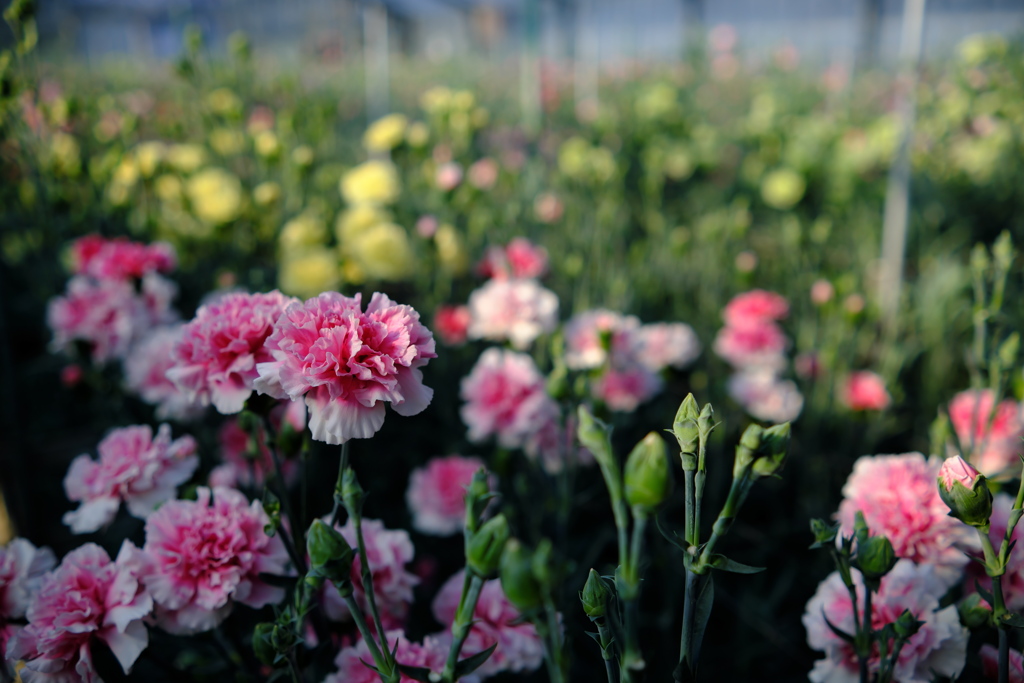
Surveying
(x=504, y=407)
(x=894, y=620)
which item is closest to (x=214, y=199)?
(x=504, y=407)

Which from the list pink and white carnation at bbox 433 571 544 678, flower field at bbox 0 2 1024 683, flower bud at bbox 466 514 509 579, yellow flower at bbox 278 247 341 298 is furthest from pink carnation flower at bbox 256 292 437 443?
yellow flower at bbox 278 247 341 298

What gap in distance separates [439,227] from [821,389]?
97 cm

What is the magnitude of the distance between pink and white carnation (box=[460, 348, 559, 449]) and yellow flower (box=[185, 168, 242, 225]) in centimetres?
92

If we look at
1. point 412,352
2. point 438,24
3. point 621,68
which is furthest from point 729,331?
point 438,24

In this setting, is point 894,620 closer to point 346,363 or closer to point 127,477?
point 346,363

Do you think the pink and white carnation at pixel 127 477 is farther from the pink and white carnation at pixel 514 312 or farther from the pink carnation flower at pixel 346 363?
the pink and white carnation at pixel 514 312

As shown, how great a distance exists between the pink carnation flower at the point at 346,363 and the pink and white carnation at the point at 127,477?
0.26 m

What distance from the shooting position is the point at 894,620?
58 centimetres

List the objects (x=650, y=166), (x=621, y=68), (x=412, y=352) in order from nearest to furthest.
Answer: (x=412, y=352)
(x=650, y=166)
(x=621, y=68)

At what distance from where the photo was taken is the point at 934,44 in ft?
13.3

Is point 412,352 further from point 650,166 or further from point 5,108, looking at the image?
point 650,166

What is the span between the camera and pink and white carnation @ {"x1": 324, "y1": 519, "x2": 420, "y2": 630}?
2.02 feet

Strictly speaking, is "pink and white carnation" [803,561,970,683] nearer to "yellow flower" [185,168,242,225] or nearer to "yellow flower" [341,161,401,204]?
"yellow flower" [341,161,401,204]

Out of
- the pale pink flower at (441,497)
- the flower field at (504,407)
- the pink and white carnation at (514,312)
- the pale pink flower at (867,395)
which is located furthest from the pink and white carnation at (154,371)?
the pale pink flower at (867,395)
